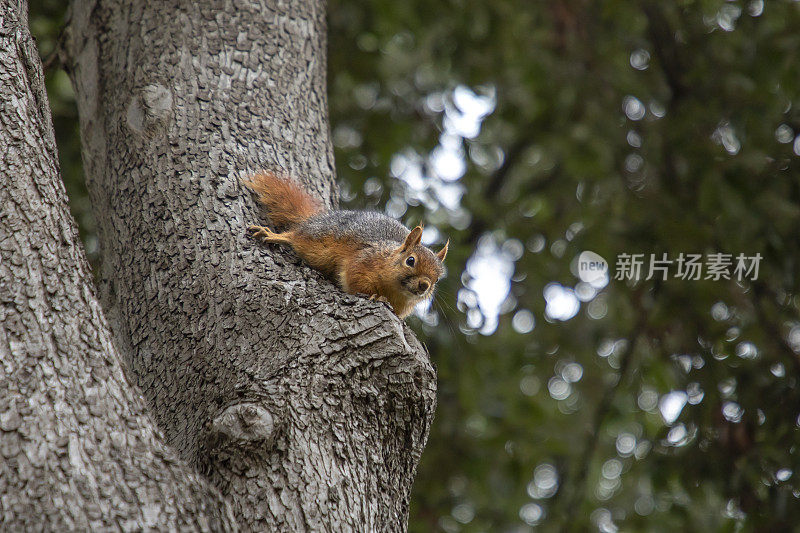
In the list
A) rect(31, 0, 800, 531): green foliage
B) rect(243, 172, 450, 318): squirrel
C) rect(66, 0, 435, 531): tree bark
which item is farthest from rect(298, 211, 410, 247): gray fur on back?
rect(31, 0, 800, 531): green foliage

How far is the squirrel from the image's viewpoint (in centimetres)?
259

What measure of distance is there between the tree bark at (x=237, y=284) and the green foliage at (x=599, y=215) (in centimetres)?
143

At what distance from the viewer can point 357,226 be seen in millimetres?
3162

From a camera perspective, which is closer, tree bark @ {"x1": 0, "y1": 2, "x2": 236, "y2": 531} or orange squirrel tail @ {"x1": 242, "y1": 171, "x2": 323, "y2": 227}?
tree bark @ {"x1": 0, "y1": 2, "x2": 236, "y2": 531}

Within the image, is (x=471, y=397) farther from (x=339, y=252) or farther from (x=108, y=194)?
(x=108, y=194)

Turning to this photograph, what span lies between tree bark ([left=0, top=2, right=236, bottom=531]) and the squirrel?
76cm

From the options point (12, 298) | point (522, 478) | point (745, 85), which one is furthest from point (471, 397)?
point (12, 298)

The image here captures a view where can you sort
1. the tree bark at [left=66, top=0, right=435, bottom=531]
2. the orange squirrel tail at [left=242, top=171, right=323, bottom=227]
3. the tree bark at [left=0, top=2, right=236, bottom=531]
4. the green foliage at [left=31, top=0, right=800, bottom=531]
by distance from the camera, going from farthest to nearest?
the green foliage at [left=31, top=0, right=800, bottom=531], the orange squirrel tail at [left=242, top=171, right=323, bottom=227], the tree bark at [left=66, top=0, right=435, bottom=531], the tree bark at [left=0, top=2, right=236, bottom=531]

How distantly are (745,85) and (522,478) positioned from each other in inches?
95.3

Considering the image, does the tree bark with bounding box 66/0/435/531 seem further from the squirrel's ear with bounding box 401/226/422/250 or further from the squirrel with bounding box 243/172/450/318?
the squirrel's ear with bounding box 401/226/422/250

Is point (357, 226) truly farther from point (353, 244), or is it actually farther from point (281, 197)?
point (281, 197)

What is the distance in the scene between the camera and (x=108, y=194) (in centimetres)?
261

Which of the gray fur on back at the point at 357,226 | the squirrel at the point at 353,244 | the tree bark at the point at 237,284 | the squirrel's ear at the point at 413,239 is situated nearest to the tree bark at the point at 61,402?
the tree bark at the point at 237,284

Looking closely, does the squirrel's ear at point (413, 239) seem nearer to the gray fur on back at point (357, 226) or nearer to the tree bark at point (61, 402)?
the gray fur on back at point (357, 226)
